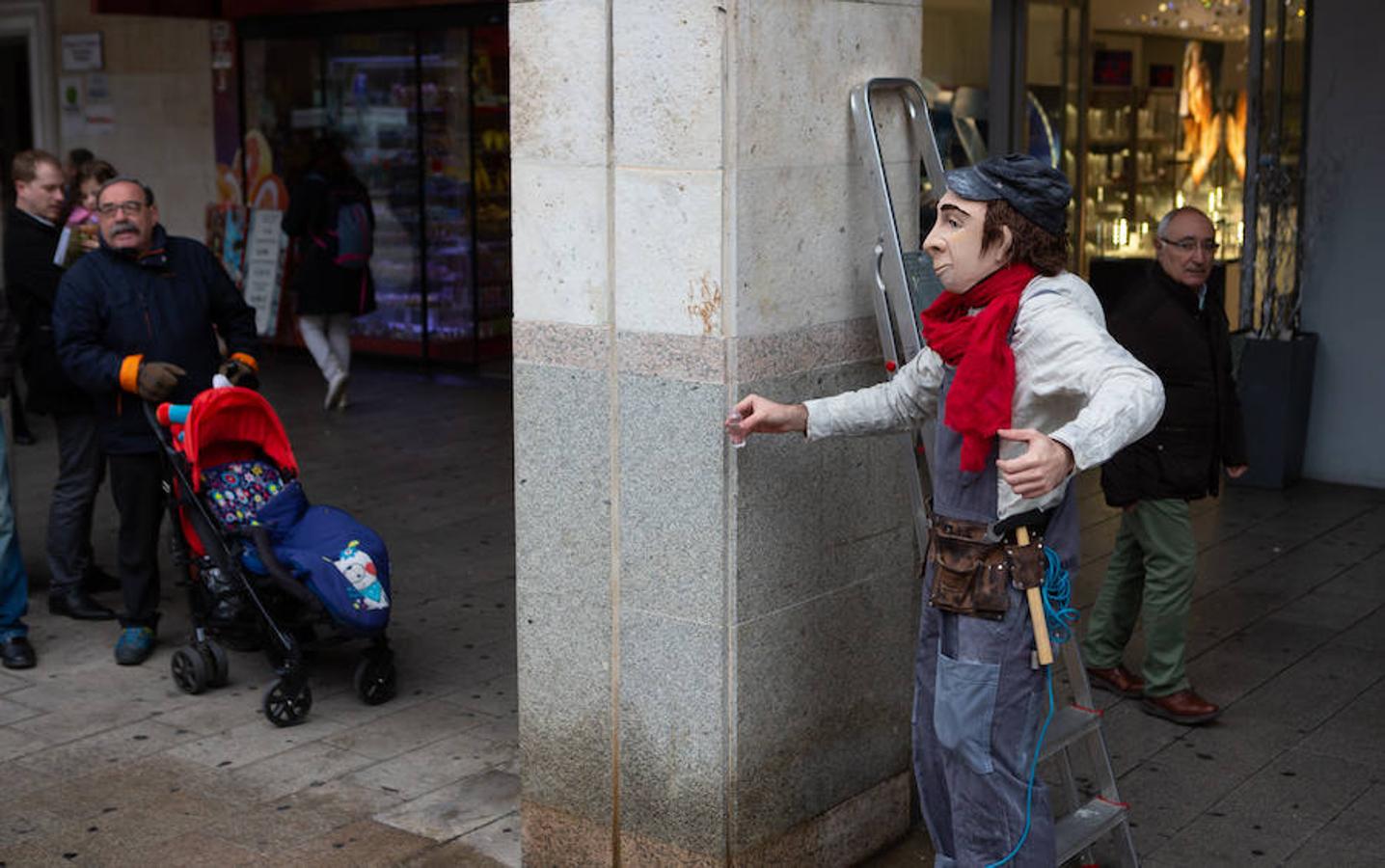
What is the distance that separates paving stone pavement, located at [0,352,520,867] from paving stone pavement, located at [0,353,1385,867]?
11mm

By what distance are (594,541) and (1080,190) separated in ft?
30.5

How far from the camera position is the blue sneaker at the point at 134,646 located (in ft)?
22.2

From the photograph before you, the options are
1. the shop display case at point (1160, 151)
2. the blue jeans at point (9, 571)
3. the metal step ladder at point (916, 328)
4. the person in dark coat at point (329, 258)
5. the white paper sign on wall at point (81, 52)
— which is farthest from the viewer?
the white paper sign on wall at point (81, 52)

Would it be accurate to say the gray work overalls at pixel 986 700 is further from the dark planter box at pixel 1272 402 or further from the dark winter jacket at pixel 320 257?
the dark winter jacket at pixel 320 257

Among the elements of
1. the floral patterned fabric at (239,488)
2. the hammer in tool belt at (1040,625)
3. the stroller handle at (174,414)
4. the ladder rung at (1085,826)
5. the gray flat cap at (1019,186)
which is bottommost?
the ladder rung at (1085,826)

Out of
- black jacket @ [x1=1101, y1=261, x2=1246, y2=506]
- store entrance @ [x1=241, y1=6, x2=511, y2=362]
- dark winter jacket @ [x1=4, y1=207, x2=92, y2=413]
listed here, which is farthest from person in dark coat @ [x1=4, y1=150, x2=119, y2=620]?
store entrance @ [x1=241, y1=6, x2=511, y2=362]

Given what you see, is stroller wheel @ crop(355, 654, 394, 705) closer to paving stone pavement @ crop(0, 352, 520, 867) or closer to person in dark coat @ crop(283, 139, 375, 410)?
paving stone pavement @ crop(0, 352, 520, 867)

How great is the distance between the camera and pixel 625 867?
15.3 feet

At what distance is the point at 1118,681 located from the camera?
247 inches

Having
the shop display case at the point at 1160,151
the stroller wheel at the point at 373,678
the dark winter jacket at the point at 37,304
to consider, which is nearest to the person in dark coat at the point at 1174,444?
the stroller wheel at the point at 373,678

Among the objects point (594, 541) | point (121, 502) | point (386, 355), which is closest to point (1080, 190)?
point (386, 355)

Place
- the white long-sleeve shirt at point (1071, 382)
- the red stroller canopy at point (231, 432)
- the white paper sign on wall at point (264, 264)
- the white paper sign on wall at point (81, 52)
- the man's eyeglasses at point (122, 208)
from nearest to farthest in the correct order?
the white long-sleeve shirt at point (1071, 382) → the red stroller canopy at point (231, 432) → the man's eyeglasses at point (122, 208) → the white paper sign on wall at point (264, 264) → the white paper sign on wall at point (81, 52)

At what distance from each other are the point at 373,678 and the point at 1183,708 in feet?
9.71

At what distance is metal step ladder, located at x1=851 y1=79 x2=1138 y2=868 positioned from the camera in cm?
442
